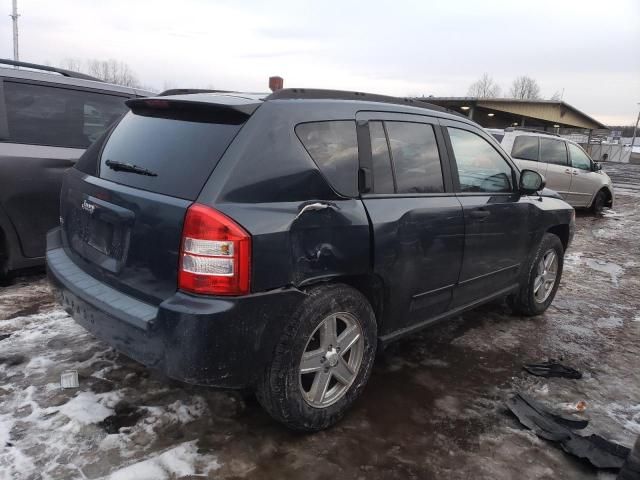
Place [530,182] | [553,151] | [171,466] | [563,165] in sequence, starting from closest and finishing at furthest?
[171,466] < [530,182] < [553,151] < [563,165]

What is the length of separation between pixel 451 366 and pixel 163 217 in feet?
7.72

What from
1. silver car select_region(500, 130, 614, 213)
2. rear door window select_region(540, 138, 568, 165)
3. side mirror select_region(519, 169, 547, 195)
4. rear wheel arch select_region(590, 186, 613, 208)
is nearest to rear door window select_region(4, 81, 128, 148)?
side mirror select_region(519, 169, 547, 195)

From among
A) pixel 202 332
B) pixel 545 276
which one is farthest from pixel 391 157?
pixel 545 276

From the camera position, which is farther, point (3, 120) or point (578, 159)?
point (578, 159)

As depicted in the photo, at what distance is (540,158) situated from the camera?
1057cm

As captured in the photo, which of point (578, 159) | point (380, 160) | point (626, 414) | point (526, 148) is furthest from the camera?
point (578, 159)

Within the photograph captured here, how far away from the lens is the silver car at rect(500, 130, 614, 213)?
10.3 metres

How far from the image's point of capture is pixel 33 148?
417 cm

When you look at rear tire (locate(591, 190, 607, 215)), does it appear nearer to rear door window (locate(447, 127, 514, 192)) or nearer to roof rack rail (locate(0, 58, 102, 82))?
rear door window (locate(447, 127, 514, 192))

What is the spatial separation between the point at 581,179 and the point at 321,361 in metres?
10.8

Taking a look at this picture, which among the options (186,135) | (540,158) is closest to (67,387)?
(186,135)

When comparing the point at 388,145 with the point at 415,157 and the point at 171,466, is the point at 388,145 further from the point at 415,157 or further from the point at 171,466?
the point at 171,466

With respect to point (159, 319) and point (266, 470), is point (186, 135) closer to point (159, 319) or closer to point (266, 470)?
point (159, 319)

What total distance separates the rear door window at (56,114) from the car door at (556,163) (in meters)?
8.97
